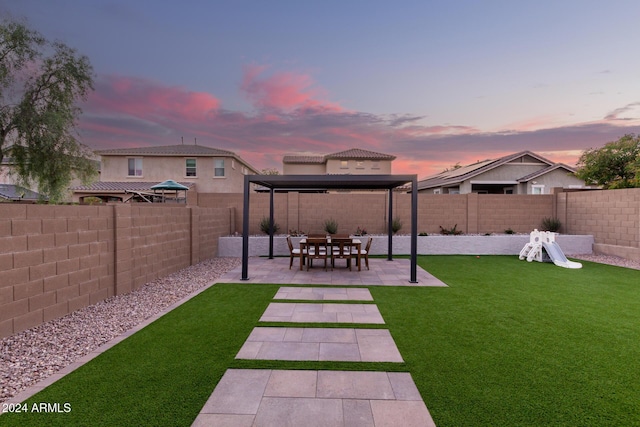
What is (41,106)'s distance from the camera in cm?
1341

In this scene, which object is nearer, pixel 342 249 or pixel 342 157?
pixel 342 249

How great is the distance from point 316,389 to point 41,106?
1713cm

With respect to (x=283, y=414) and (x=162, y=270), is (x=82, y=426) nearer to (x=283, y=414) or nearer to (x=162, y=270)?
(x=283, y=414)

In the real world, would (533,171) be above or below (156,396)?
above

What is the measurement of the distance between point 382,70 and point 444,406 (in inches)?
544

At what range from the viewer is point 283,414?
2629 mm

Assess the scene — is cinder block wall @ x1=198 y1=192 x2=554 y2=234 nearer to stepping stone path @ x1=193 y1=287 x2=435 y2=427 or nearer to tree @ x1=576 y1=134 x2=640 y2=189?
stepping stone path @ x1=193 y1=287 x2=435 y2=427

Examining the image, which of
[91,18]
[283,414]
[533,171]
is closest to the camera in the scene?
→ [283,414]

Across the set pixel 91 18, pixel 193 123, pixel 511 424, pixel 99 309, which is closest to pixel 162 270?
pixel 99 309

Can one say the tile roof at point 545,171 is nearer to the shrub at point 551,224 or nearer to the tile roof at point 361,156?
the shrub at point 551,224

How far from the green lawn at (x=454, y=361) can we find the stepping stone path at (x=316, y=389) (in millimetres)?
141

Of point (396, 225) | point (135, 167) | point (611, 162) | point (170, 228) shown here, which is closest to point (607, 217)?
point (396, 225)

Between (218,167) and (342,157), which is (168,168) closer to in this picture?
(218,167)

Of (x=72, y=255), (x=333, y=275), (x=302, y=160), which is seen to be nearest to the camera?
(x=72, y=255)
